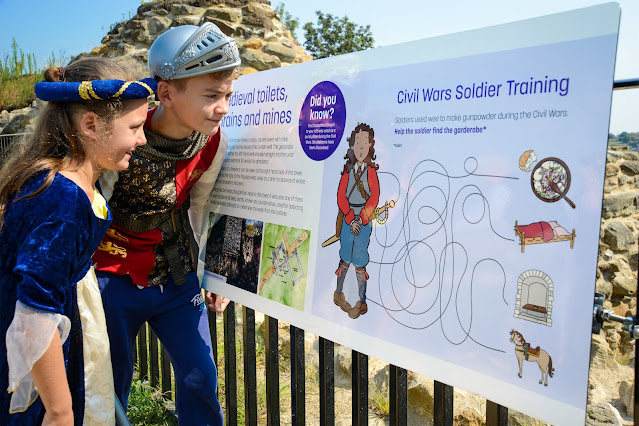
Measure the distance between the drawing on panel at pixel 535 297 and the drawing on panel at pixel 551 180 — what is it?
183 mm

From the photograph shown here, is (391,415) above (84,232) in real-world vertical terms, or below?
below

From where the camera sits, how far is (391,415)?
185 cm

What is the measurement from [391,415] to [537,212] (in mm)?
960

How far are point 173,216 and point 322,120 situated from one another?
849 millimetres

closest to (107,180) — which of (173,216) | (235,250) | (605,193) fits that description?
(173,216)

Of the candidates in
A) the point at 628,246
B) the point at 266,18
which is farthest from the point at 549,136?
the point at 266,18

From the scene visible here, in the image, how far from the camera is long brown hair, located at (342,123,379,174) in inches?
66.6

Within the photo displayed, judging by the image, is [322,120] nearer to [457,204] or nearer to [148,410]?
[457,204]

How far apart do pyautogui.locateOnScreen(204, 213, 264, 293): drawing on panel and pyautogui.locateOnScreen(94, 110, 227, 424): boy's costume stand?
130 mm

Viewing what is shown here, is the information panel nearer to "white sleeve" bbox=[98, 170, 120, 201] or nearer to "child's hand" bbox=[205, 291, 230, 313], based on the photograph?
"child's hand" bbox=[205, 291, 230, 313]

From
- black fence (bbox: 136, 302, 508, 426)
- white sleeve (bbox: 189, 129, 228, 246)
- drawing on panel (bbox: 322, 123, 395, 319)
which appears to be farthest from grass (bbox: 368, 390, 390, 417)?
drawing on panel (bbox: 322, 123, 395, 319)

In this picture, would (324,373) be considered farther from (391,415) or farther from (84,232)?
(84,232)

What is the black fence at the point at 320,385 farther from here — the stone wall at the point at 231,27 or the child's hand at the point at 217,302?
the stone wall at the point at 231,27

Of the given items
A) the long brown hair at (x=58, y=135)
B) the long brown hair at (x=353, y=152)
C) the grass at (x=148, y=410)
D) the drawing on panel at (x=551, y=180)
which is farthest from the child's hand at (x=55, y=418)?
the grass at (x=148, y=410)
